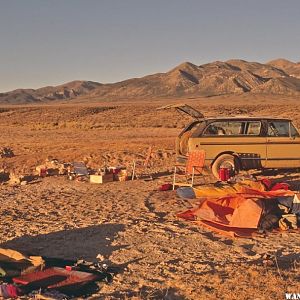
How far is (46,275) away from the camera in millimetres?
6488

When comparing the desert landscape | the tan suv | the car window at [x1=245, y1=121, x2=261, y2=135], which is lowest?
the desert landscape

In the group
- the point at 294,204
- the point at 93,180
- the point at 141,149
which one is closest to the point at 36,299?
the point at 294,204

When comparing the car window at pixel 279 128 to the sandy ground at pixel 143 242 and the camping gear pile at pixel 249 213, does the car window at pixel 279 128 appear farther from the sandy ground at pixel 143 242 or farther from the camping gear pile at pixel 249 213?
the camping gear pile at pixel 249 213

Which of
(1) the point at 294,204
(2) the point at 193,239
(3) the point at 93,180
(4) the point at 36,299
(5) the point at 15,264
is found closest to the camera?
(4) the point at 36,299

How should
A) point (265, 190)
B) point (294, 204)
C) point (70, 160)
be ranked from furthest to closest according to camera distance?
1. point (70, 160)
2. point (265, 190)
3. point (294, 204)

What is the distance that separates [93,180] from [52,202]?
2.63 metres

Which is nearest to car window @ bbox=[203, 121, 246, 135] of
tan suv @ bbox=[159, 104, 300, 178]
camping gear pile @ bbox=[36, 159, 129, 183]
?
tan suv @ bbox=[159, 104, 300, 178]

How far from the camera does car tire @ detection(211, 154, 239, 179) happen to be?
539 inches

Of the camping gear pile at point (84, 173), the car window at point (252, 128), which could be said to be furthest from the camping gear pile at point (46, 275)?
the car window at point (252, 128)

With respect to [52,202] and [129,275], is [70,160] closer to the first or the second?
[52,202]

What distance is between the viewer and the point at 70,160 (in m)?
20.1

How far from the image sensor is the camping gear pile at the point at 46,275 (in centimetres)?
605

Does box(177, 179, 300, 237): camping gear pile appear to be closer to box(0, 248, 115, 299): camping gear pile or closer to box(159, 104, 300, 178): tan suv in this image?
box(0, 248, 115, 299): camping gear pile

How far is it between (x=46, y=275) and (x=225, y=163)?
7.94 metres
